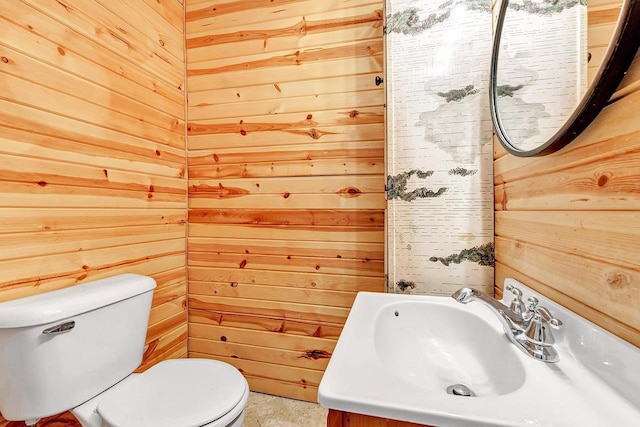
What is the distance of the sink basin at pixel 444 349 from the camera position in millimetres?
698

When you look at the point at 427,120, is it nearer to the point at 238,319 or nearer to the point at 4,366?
the point at 238,319

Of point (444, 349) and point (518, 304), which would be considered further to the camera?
point (444, 349)

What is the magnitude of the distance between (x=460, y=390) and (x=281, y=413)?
1.13 m

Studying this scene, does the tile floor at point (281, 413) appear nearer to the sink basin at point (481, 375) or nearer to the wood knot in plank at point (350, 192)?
the sink basin at point (481, 375)

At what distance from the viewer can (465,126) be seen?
3.60 ft

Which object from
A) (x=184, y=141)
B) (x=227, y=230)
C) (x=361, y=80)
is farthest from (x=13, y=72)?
(x=361, y=80)

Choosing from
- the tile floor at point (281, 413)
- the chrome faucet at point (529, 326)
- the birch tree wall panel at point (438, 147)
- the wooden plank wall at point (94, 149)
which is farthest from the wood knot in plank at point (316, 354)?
the chrome faucet at point (529, 326)

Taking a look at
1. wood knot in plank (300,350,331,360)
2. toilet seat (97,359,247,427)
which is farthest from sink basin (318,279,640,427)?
wood knot in plank (300,350,331,360)

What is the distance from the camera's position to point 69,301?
0.93 meters

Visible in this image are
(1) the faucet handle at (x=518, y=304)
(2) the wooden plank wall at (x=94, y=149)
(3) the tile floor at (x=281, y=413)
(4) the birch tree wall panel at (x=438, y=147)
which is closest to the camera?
(1) the faucet handle at (x=518, y=304)

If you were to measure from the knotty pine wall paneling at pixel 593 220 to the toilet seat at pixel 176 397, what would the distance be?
1002mm

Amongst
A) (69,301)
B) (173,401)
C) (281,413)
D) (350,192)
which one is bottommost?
(281,413)

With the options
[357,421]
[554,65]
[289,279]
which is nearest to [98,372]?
[289,279]

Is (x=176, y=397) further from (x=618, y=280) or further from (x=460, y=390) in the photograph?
(x=618, y=280)
